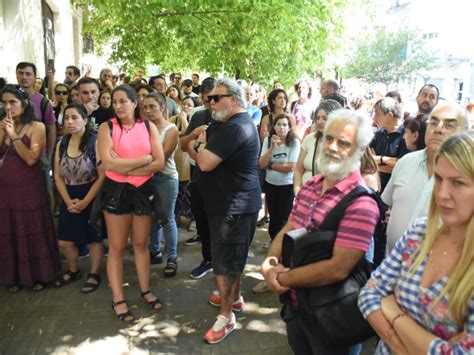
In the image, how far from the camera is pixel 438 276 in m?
1.44

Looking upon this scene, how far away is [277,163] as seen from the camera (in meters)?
4.57

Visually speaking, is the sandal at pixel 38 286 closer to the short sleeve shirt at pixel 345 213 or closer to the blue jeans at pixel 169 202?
the blue jeans at pixel 169 202

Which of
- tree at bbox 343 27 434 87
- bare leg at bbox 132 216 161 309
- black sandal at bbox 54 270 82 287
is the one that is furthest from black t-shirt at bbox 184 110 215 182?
tree at bbox 343 27 434 87

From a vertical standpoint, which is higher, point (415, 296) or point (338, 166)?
point (338, 166)

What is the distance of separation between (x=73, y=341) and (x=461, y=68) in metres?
29.5

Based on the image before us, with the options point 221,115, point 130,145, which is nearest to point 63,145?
point 130,145

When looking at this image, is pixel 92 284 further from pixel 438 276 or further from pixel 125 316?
pixel 438 276

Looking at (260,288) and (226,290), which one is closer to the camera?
(226,290)

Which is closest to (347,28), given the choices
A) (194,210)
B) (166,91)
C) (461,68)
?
(166,91)

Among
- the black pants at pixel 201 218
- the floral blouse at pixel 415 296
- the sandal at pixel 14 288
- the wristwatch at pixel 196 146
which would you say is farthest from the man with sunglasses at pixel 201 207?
the floral blouse at pixel 415 296

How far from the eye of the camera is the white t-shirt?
4.55 m


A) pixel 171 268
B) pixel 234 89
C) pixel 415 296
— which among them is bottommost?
pixel 171 268

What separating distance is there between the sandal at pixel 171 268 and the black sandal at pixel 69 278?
0.94 m

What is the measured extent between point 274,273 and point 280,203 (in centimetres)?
245
